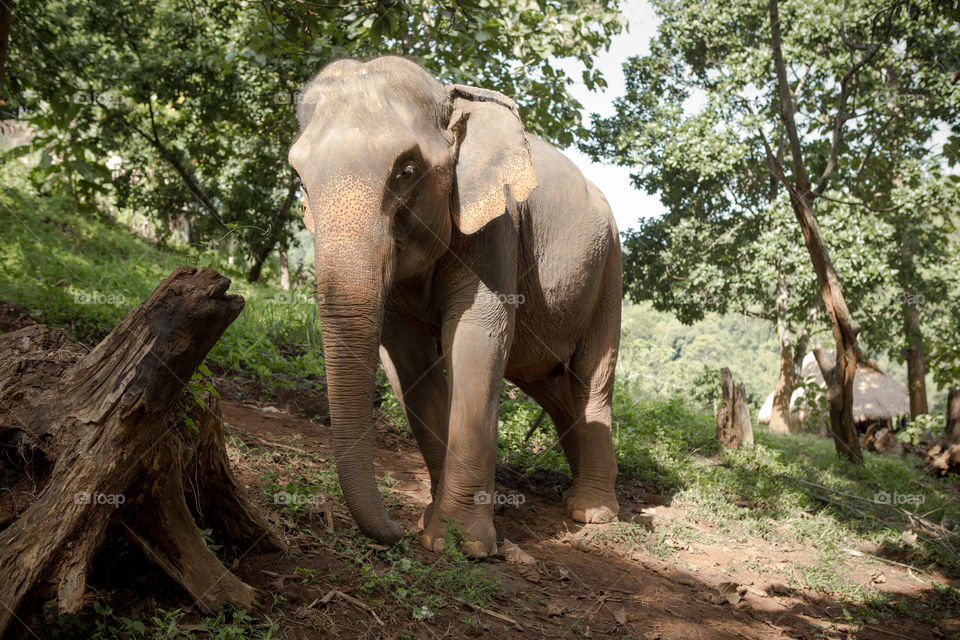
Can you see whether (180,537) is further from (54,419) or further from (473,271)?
(473,271)

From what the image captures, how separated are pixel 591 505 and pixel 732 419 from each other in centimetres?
445

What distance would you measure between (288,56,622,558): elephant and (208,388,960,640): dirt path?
1.17 ft

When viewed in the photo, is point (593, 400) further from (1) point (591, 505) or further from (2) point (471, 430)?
(2) point (471, 430)

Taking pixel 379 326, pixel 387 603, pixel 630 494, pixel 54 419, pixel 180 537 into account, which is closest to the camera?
pixel 54 419

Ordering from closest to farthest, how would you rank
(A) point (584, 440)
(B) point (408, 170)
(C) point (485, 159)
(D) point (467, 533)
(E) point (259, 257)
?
(B) point (408, 170) < (D) point (467, 533) < (C) point (485, 159) < (A) point (584, 440) < (E) point (259, 257)

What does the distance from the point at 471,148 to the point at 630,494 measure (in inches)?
148

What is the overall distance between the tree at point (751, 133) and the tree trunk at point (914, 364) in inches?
68.7

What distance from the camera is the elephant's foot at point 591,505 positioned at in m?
5.71

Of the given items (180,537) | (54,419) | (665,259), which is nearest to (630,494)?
(180,537)

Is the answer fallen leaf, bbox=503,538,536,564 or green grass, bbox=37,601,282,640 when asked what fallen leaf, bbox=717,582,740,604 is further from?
green grass, bbox=37,601,282,640

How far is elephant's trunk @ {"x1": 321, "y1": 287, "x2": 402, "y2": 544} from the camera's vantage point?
368 centimetres

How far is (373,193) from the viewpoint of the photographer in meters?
3.74

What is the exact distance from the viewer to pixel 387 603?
331cm

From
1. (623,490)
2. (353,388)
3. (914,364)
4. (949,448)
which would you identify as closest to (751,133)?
(914,364)
